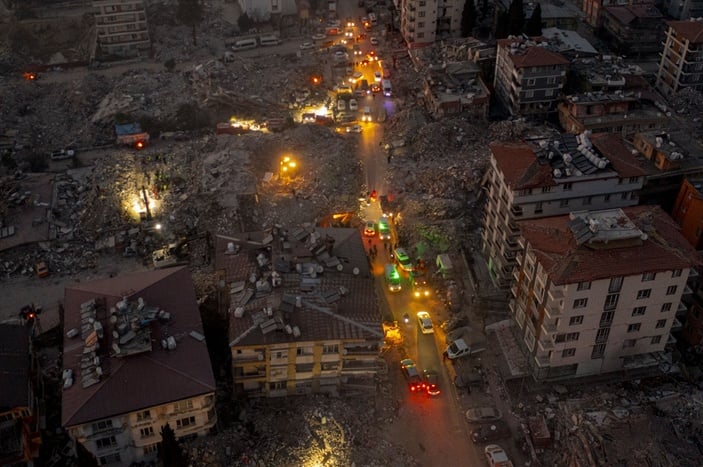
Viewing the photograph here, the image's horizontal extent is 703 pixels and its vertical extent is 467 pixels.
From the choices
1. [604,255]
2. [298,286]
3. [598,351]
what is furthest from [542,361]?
[298,286]

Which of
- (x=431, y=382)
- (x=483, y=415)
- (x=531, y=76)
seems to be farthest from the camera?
(x=531, y=76)

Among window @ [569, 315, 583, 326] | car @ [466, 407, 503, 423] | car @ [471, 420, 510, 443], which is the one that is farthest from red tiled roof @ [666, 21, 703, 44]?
car @ [471, 420, 510, 443]

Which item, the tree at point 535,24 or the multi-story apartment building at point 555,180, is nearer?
the multi-story apartment building at point 555,180

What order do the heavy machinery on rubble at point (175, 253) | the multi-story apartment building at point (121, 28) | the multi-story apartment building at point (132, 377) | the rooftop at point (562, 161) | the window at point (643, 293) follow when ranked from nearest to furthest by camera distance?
the multi-story apartment building at point (132, 377)
the window at point (643, 293)
the rooftop at point (562, 161)
the heavy machinery on rubble at point (175, 253)
the multi-story apartment building at point (121, 28)

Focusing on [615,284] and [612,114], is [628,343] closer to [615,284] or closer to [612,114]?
[615,284]

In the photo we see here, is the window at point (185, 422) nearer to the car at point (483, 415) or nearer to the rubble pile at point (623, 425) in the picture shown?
the car at point (483, 415)

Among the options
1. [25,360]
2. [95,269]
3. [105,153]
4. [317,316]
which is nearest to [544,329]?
[317,316]

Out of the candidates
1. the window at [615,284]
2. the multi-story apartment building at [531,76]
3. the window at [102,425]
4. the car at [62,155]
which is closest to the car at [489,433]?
the window at [615,284]
